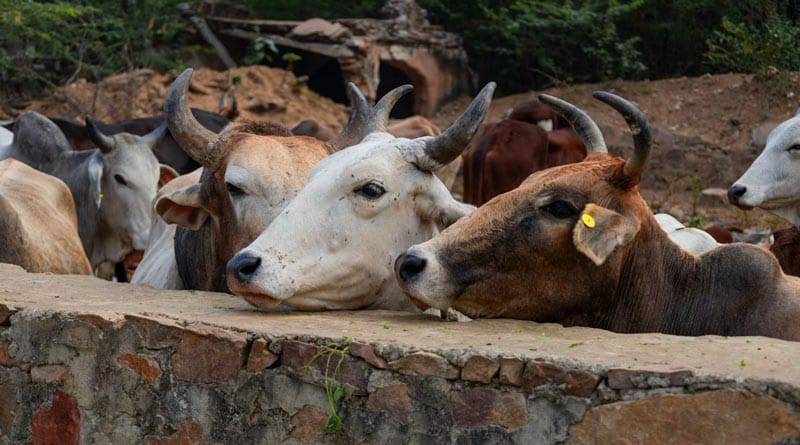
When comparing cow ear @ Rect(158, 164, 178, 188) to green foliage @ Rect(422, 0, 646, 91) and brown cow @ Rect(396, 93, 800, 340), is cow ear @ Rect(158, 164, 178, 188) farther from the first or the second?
green foliage @ Rect(422, 0, 646, 91)

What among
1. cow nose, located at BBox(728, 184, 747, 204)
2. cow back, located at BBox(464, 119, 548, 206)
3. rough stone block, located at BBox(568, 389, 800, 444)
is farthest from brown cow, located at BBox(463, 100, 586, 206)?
rough stone block, located at BBox(568, 389, 800, 444)

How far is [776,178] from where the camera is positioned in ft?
A: 29.6

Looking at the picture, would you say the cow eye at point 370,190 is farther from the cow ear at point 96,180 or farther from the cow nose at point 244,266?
the cow ear at point 96,180

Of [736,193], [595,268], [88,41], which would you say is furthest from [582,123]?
[88,41]

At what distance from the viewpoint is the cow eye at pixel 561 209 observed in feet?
15.3

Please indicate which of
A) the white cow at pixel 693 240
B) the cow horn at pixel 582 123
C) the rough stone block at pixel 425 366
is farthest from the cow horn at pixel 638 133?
the rough stone block at pixel 425 366

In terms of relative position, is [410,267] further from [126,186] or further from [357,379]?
[126,186]

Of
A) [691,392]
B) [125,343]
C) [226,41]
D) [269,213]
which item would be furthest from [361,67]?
[691,392]

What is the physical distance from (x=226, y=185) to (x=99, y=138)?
4617 mm

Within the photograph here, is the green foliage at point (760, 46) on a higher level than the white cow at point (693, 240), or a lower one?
lower

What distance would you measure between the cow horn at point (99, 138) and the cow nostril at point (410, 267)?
5.83m

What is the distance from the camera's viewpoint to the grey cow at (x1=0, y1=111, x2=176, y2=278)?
33.5 ft

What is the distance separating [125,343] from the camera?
451 centimetres

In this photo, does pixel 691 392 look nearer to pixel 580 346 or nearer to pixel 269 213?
pixel 580 346
